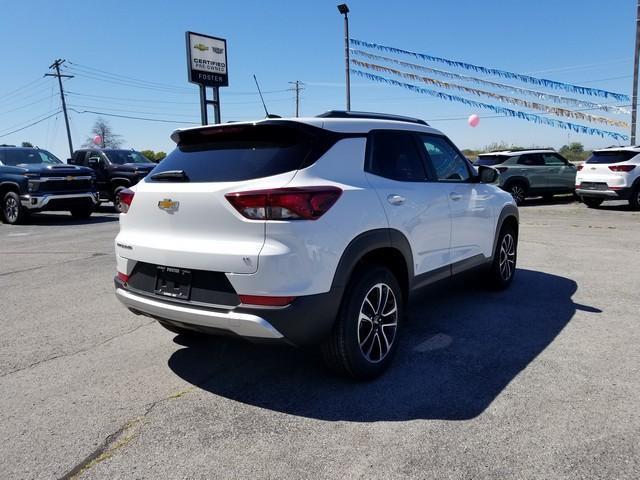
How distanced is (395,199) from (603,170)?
1328 centimetres

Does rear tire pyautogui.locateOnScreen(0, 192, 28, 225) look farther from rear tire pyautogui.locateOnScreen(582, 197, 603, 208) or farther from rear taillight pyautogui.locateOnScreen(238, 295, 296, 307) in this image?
rear tire pyautogui.locateOnScreen(582, 197, 603, 208)

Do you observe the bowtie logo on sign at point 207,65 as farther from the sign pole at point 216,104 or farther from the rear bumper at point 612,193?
the rear bumper at point 612,193

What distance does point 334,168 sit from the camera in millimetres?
3189

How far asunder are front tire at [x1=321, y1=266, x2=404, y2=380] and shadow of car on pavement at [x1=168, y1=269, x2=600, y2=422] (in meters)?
0.14

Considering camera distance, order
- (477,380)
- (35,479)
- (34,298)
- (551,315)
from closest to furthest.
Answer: (35,479), (477,380), (551,315), (34,298)

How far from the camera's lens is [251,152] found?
3.18 m

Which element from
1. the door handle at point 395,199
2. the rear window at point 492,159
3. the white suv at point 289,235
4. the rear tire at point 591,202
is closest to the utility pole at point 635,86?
the rear tire at point 591,202

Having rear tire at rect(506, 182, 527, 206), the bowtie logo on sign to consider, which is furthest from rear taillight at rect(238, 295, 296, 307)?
the bowtie logo on sign

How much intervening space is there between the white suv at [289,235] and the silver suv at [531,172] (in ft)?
44.8

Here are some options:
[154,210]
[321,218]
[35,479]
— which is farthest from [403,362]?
[35,479]

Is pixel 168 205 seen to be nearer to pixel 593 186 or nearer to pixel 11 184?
pixel 11 184

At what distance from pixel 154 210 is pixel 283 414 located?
62.1 inches

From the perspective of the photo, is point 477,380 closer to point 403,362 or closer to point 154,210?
point 403,362

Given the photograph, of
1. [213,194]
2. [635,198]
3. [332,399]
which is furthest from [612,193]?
[213,194]
